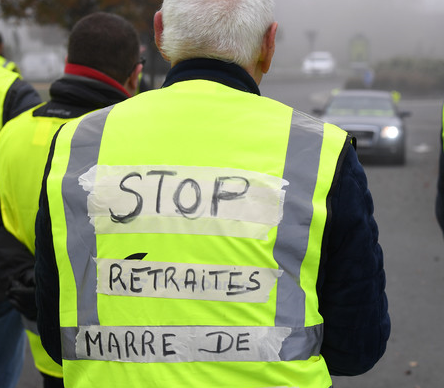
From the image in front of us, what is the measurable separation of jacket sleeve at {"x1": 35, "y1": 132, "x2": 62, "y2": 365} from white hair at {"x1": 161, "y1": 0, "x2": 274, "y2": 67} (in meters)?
0.44

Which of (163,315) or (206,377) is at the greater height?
(163,315)

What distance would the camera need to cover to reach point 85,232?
181 cm

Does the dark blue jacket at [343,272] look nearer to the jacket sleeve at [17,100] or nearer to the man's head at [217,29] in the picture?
the man's head at [217,29]

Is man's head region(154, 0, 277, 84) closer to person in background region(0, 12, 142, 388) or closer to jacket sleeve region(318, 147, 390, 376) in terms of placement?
jacket sleeve region(318, 147, 390, 376)

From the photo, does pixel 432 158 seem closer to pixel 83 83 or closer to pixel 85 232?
pixel 83 83

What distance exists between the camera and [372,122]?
13.8m

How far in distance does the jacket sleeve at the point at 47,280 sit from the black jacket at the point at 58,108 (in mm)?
916

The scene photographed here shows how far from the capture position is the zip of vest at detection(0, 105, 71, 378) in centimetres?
286

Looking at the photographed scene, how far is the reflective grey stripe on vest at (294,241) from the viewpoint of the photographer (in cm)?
173

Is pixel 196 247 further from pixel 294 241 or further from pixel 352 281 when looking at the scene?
pixel 352 281

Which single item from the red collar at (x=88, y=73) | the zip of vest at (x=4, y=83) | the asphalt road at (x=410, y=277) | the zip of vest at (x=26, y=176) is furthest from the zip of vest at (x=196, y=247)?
the asphalt road at (x=410, y=277)

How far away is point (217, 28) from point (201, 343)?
806 millimetres

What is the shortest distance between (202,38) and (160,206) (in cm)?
48

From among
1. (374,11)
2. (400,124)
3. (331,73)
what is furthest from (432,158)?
(374,11)
